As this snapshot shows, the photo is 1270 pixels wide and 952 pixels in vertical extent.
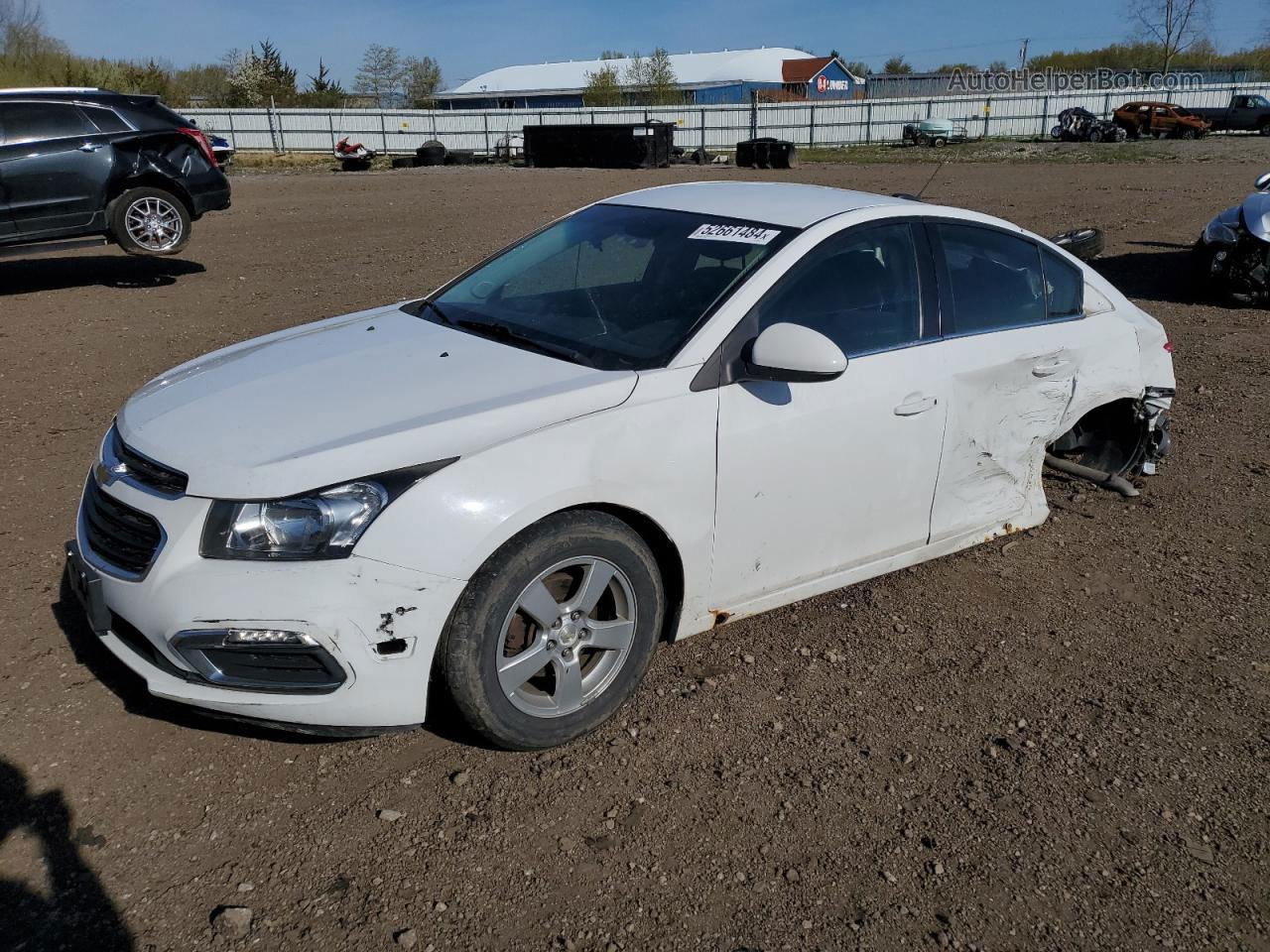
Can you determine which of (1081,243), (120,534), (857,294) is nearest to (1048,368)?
(857,294)

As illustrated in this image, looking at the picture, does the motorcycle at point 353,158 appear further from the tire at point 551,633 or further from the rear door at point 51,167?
the tire at point 551,633

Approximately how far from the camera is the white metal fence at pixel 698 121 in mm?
40812

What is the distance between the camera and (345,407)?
3.09 metres

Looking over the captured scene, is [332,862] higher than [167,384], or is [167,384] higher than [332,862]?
[167,384]

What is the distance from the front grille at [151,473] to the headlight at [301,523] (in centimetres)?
21

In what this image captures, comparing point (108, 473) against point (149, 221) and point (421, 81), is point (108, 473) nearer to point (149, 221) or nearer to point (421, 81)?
point (149, 221)

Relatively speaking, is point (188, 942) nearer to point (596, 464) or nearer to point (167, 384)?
Answer: point (596, 464)

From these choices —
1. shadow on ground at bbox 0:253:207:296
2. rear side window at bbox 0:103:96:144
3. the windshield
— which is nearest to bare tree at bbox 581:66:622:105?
shadow on ground at bbox 0:253:207:296

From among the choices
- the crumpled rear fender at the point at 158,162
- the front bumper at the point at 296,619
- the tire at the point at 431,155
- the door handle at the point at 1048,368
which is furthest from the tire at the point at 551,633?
the tire at the point at 431,155

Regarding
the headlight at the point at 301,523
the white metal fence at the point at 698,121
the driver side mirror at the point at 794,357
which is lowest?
Answer: the headlight at the point at 301,523

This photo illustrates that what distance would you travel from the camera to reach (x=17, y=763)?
305 cm

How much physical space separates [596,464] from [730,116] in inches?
1698

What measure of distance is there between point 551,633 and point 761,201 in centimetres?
210

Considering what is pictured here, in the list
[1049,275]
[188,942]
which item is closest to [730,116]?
[1049,275]
